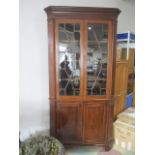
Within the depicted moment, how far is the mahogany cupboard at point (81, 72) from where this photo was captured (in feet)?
7.69

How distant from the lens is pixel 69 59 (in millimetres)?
2439

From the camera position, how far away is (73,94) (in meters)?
2.48

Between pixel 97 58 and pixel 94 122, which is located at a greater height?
pixel 97 58

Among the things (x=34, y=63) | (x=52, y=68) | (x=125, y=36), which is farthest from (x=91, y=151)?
(x=125, y=36)

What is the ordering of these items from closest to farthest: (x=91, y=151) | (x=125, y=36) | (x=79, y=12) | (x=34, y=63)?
1. (x=79, y=12)
2. (x=91, y=151)
3. (x=34, y=63)
4. (x=125, y=36)

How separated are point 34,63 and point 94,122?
4.23ft

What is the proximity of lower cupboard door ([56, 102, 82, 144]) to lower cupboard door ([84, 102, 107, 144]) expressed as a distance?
10 centimetres

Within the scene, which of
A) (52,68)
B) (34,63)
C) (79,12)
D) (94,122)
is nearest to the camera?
(79,12)

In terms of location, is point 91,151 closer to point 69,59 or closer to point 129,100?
point 129,100

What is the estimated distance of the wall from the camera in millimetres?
2678

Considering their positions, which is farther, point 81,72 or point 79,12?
point 81,72
